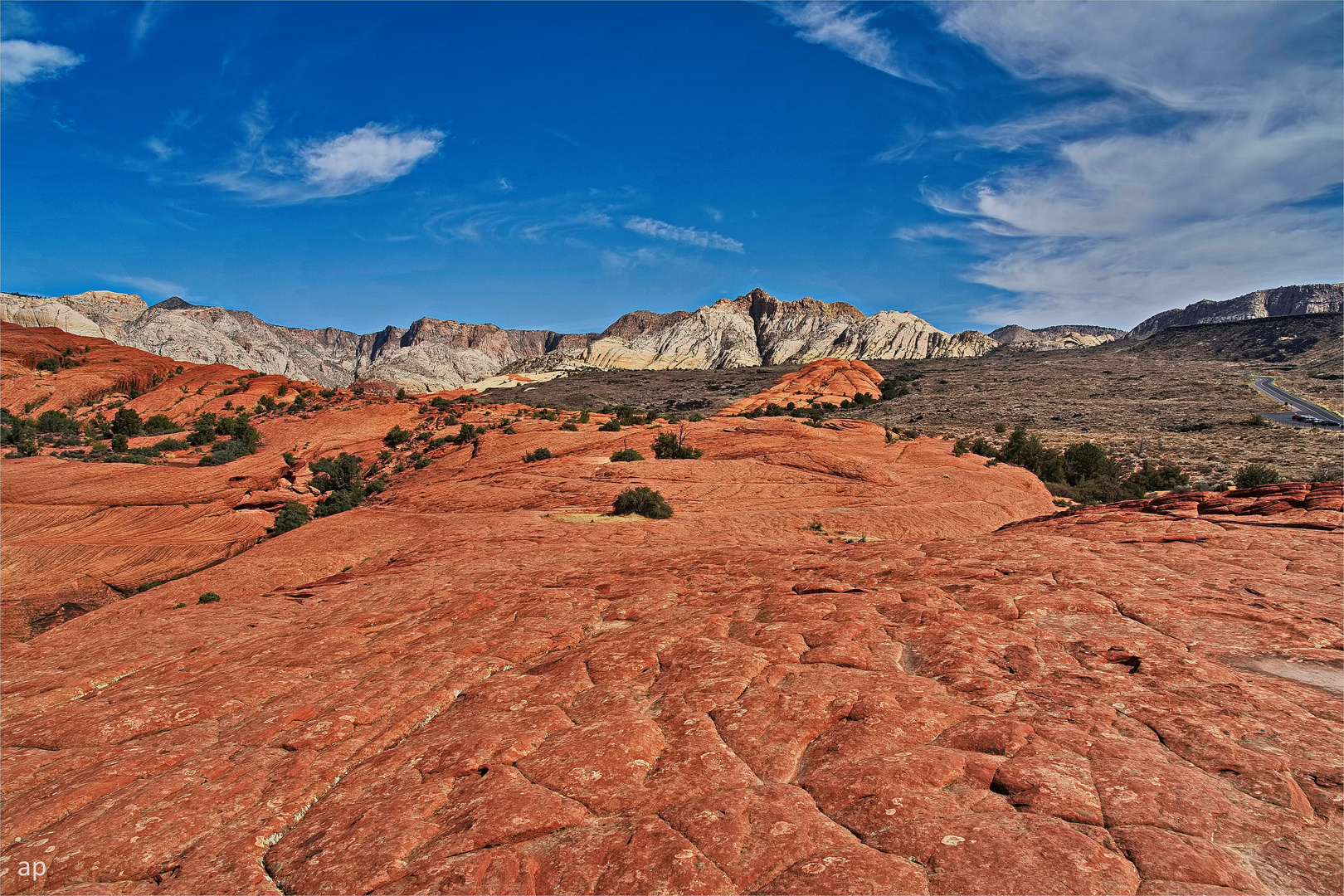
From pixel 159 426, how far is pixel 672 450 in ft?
136

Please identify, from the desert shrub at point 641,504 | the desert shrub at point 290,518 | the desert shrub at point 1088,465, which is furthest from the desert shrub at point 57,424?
the desert shrub at point 1088,465

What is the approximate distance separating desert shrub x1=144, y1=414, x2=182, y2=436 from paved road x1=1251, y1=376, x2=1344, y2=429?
92792mm

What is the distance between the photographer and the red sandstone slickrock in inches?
165

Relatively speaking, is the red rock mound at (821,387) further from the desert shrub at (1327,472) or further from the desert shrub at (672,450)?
the desert shrub at (1327,472)

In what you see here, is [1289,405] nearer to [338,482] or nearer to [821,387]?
[821,387]

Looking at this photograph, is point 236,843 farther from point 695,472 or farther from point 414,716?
point 695,472

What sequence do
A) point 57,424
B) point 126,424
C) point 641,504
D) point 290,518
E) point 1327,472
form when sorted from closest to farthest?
point 641,504 < point 290,518 < point 1327,472 < point 126,424 < point 57,424

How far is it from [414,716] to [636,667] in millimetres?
2829

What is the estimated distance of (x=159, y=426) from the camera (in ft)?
146

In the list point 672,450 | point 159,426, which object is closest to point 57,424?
point 159,426

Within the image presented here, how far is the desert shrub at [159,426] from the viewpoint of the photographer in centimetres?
4359

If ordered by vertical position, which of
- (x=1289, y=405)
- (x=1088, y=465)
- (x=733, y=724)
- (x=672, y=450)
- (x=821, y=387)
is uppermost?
(x=821, y=387)

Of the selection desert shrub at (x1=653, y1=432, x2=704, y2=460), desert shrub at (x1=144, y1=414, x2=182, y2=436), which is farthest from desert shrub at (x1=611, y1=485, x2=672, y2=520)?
desert shrub at (x1=144, y1=414, x2=182, y2=436)

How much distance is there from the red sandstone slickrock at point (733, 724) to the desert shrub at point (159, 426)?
130 ft
